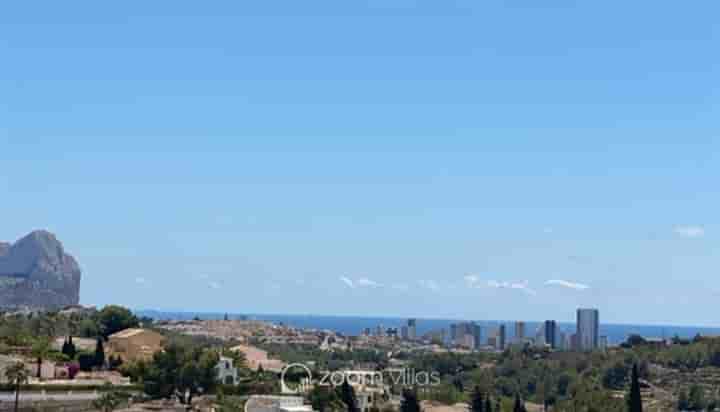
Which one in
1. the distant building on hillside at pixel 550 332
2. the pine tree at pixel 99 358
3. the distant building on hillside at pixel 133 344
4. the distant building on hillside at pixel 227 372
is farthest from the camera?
the distant building on hillside at pixel 550 332

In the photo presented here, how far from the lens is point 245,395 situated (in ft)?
185

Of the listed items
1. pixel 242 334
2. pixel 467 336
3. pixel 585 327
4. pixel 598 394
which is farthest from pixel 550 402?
pixel 467 336

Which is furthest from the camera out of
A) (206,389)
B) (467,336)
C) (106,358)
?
(467,336)

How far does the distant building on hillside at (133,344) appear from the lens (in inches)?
2713

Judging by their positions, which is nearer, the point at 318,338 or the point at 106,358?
the point at 106,358

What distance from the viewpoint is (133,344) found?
70.8 m

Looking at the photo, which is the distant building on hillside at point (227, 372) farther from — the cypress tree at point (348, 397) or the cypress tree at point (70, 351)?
the cypress tree at point (70, 351)

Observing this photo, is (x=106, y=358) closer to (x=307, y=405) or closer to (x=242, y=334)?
(x=307, y=405)

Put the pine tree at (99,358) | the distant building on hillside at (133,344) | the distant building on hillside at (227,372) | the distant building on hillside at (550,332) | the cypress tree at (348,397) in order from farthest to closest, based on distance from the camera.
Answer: the distant building on hillside at (550,332) → the distant building on hillside at (133,344) → the pine tree at (99,358) → the distant building on hillside at (227,372) → the cypress tree at (348,397)

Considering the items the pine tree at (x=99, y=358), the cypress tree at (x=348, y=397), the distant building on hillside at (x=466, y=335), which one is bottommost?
the cypress tree at (x=348, y=397)

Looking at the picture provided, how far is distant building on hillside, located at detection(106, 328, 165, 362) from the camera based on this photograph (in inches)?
2713

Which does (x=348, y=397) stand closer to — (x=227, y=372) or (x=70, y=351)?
(x=227, y=372)

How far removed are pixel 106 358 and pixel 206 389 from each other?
51.2 feet

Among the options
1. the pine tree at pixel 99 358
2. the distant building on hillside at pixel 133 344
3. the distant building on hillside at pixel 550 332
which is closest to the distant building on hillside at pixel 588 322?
the distant building on hillside at pixel 550 332
